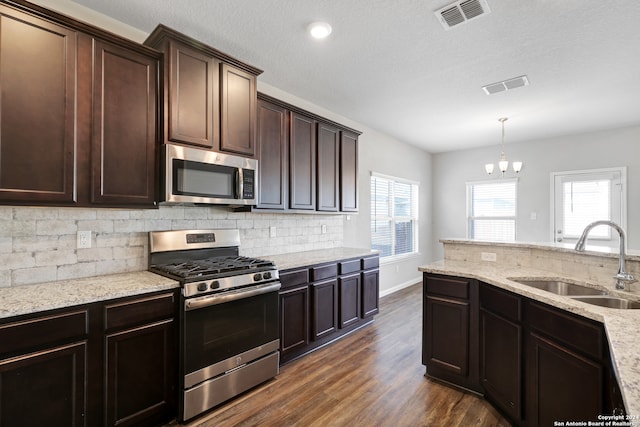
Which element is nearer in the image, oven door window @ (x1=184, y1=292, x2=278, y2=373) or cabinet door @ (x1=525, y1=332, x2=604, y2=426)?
cabinet door @ (x1=525, y1=332, x2=604, y2=426)

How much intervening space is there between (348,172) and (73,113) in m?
2.87

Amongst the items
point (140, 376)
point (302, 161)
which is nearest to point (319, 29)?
point (302, 161)

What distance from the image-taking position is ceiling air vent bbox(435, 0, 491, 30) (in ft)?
6.86

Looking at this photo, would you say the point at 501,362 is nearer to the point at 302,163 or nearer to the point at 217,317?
the point at 217,317

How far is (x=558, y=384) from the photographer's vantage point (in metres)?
1.65

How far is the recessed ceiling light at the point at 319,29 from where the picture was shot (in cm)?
233

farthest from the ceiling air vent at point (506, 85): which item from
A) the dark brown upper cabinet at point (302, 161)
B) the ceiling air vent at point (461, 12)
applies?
the dark brown upper cabinet at point (302, 161)

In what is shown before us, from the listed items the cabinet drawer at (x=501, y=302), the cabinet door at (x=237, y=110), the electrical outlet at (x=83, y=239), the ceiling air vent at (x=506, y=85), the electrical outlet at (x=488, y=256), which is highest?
the ceiling air vent at (x=506, y=85)

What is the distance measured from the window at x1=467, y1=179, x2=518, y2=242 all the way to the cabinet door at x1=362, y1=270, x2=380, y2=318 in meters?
3.30

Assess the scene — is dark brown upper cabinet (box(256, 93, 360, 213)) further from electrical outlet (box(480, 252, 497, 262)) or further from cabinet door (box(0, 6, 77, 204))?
electrical outlet (box(480, 252, 497, 262))

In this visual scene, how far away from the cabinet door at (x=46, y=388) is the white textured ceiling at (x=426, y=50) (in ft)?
7.48

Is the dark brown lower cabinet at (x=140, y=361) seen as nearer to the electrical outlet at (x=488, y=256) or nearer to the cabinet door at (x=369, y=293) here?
the cabinet door at (x=369, y=293)

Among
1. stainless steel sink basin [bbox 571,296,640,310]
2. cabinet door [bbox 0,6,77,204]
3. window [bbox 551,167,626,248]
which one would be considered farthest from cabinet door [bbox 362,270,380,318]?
window [bbox 551,167,626,248]

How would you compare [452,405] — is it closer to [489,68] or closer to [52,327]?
[52,327]
